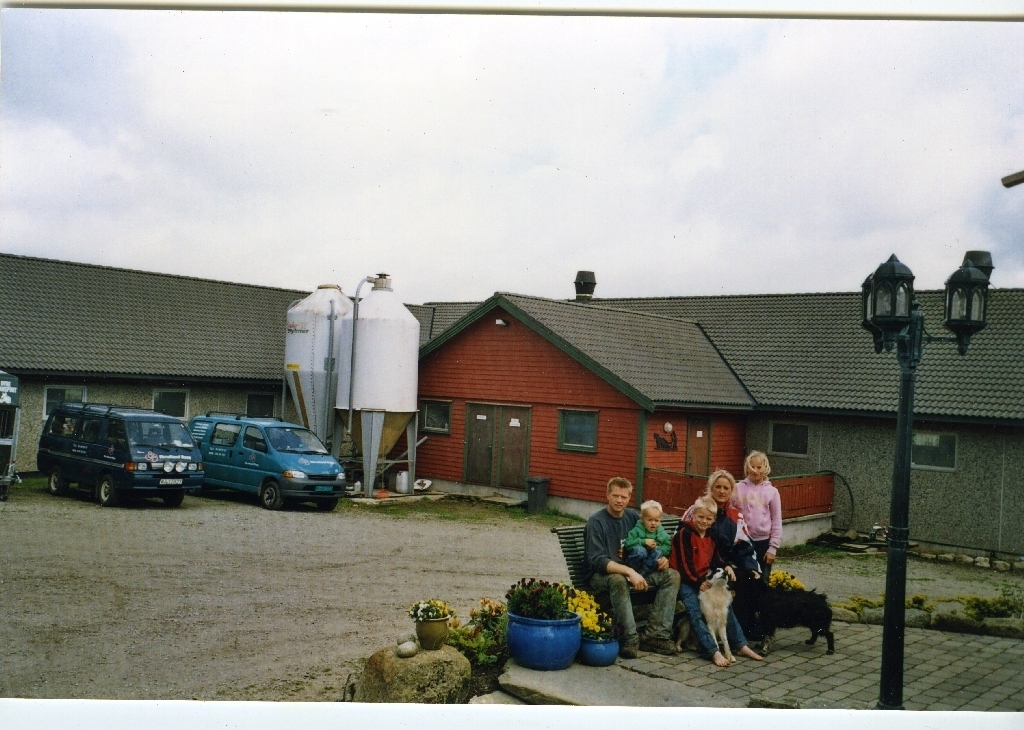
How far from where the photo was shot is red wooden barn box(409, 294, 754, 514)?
45.6ft

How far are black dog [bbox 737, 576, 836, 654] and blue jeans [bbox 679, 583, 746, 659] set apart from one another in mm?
229

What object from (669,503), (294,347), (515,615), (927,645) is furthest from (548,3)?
(294,347)

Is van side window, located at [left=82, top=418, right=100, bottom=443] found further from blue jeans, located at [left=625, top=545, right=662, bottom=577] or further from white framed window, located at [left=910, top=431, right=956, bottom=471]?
white framed window, located at [left=910, top=431, right=956, bottom=471]

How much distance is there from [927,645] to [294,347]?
11.9 metres

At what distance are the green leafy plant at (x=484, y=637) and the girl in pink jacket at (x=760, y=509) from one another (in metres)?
2.42

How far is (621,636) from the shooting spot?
6.73 metres

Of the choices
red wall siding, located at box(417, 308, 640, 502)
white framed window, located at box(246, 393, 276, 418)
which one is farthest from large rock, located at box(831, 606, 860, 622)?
white framed window, located at box(246, 393, 276, 418)

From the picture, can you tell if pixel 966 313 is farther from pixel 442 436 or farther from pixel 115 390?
pixel 115 390

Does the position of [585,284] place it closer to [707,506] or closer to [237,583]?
[707,506]

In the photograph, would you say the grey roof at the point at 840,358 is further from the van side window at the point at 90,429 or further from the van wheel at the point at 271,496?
the van side window at the point at 90,429

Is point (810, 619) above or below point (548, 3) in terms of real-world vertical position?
below

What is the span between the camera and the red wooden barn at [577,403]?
13906mm

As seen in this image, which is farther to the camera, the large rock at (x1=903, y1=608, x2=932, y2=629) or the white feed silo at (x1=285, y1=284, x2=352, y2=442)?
the white feed silo at (x1=285, y1=284, x2=352, y2=442)

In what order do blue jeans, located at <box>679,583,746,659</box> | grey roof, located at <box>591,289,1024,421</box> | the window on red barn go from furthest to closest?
the window on red barn, grey roof, located at <box>591,289,1024,421</box>, blue jeans, located at <box>679,583,746,659</box>
